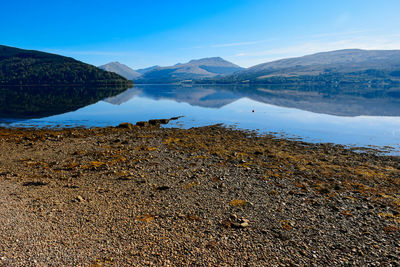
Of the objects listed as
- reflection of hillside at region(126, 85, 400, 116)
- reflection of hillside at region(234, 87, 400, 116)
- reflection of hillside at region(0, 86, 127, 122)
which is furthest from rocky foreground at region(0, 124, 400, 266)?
reflection of hillside at region(126, 85, 400, 116)

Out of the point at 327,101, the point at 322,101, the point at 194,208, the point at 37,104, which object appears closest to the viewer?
the point at 194,208

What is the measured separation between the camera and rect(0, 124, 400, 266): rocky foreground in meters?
9.95

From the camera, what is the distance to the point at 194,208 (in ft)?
45.3

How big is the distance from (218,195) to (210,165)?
591 cm

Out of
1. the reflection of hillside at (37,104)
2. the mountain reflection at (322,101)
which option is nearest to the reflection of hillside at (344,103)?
the mountain reflection at (322,101)

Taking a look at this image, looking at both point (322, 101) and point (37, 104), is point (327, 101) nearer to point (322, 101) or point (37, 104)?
point (322, 101)

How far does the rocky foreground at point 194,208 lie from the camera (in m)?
9.95

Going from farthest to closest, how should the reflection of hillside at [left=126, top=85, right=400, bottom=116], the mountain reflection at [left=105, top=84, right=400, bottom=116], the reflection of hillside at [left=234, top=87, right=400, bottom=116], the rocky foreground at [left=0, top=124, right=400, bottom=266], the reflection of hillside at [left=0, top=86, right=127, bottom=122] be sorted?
the mountain reflection at [left=105, top=84, right=400, bottom=116]
the reflection of hillside at [left=126, top=85, right=400, bottom=116]
the reflection of hillside at [left=234, top=87, right=400, bottom=116]
the reflection of hillside at [left=0, top=86, right=127, bottom=122]
the rocky foreground at [left=0, top=124, right=400, bottom=266]

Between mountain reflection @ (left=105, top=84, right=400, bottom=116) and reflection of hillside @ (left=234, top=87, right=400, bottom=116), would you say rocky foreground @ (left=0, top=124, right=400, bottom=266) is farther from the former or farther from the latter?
→ mountain reflection @ (left=105, top=84, right=400, bottom=116)

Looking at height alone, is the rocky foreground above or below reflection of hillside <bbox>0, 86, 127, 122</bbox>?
below

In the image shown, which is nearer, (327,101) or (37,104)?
(37,104)

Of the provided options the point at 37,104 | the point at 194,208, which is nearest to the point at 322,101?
the point at 194,208

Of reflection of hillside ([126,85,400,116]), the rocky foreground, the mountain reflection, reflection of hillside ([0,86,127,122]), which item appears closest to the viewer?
the rocky foreground

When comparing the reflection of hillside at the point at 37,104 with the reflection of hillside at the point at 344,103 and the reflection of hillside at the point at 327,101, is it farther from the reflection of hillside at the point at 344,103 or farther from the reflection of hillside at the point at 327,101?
the reflection of hillside at the point at 344,103
